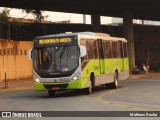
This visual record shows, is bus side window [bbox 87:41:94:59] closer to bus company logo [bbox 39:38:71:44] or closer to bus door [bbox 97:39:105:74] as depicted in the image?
bus door [bbox 97:39:105:74]

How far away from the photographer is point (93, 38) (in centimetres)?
2948

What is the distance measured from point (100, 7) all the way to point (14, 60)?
1858cm

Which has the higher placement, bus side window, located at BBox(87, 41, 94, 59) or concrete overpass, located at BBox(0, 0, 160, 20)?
concrete overpass, located at BBox(0, 0, 160, 20)

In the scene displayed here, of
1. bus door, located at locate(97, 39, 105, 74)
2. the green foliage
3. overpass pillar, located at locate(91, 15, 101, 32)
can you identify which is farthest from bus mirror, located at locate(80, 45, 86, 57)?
overpass pillar, located at locate(91, 15, 101, 32)

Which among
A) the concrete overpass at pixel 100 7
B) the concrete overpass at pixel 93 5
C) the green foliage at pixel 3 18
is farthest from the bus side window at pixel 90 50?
the concrete overpass at pixel 100 7

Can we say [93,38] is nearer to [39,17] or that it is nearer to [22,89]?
[22,89]

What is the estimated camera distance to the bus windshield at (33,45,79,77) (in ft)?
87.5

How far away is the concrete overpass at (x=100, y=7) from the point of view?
5591 centimetres

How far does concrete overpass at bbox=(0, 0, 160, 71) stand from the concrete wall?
8.56 metres

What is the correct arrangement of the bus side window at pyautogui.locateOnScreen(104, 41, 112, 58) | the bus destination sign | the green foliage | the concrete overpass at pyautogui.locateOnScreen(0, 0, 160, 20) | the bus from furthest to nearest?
the concrete overpass at pyautogui.locateOnScreen(0, 0, 160, 20) → the green foliage → the bus side window at pyautogui.locateOnScreen(104, 41, 112, 58) → the bus destination sign → the bus

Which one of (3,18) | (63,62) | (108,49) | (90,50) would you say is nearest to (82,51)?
(63,62)

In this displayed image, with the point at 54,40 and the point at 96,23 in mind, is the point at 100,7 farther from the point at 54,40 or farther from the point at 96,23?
the point at 54,40

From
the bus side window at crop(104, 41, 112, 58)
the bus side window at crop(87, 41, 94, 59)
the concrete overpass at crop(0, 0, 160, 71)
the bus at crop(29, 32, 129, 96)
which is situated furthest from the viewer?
the concrete overpass at crop(0, 0, 160, 71)

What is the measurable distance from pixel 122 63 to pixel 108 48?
3475 millimetres
